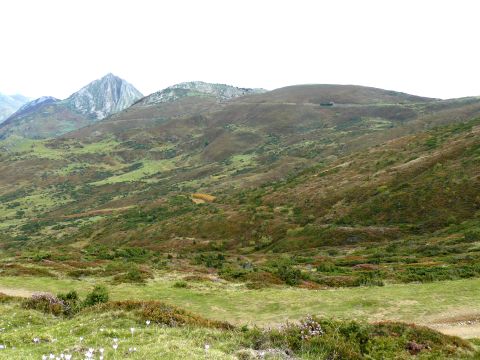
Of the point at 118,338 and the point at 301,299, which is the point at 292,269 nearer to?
the point at 301,299

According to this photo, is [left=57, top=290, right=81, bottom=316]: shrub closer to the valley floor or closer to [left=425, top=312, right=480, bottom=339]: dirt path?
the valley floor

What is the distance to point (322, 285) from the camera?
92.0ft

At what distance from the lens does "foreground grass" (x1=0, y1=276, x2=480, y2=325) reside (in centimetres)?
1903

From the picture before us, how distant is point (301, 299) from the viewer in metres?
22.1

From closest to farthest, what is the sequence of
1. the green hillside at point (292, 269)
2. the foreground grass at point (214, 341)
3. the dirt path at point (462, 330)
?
the foreground grass at point (214, 341) < the green hillside at point (292, 269) < the dirt path at point (462, 330)

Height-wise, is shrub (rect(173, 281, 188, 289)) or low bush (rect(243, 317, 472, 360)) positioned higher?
low bush (rect(243, 317, 472, 360))

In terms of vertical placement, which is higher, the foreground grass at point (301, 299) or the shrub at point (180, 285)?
the foreground grass at point (301, 299)

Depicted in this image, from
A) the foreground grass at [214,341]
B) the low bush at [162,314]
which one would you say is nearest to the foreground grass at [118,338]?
the foreground grass at [214,341]

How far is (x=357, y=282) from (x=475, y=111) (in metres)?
194

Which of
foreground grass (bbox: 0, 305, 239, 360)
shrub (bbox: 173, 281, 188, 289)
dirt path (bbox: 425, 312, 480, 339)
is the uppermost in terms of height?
foreground grass (bbox: 0, 305, 239, 360)

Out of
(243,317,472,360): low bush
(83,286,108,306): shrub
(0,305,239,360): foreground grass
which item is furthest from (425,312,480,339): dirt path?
(83,286,108,306): shrub

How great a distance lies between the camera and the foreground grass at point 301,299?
19031 mm

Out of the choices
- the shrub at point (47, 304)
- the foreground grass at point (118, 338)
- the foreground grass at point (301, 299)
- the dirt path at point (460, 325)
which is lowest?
the foreground grass at point (301, 299)

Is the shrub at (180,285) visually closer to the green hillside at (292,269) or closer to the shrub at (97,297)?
the green hillside at (292,269)
